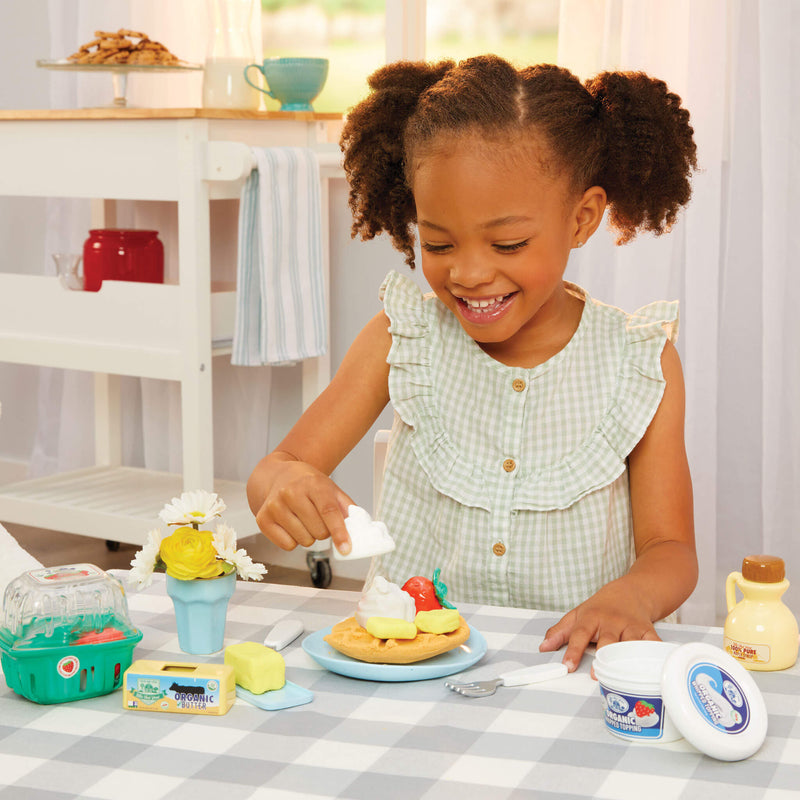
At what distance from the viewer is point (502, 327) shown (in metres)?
1.34

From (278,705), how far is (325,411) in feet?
2.01

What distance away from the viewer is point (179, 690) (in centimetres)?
89

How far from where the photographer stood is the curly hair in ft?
4.34

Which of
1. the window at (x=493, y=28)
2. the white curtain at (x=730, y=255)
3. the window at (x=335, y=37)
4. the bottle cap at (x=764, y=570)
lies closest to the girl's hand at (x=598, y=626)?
the bottle cap at (x=764, y=570)

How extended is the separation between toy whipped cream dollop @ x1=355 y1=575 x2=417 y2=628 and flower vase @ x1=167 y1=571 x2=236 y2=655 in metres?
0.12

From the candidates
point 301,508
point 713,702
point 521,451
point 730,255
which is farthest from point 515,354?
point 730,255

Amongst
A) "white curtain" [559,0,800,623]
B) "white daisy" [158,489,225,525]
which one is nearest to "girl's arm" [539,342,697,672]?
"white daisy" [158,489,225,525]

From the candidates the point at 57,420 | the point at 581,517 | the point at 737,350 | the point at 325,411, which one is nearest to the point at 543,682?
the point at 581,517

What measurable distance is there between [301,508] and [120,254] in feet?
5.86

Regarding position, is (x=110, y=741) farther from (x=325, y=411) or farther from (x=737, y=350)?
(x=737, y=350)

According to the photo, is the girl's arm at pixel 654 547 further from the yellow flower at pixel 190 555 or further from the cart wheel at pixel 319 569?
the cart wheel at pixel 319 569

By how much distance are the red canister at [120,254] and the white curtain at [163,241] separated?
0.81 feet

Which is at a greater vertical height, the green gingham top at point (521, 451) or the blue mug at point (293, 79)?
the blue mug at point (293, 79)

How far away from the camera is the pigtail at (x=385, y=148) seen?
4.79 feet
